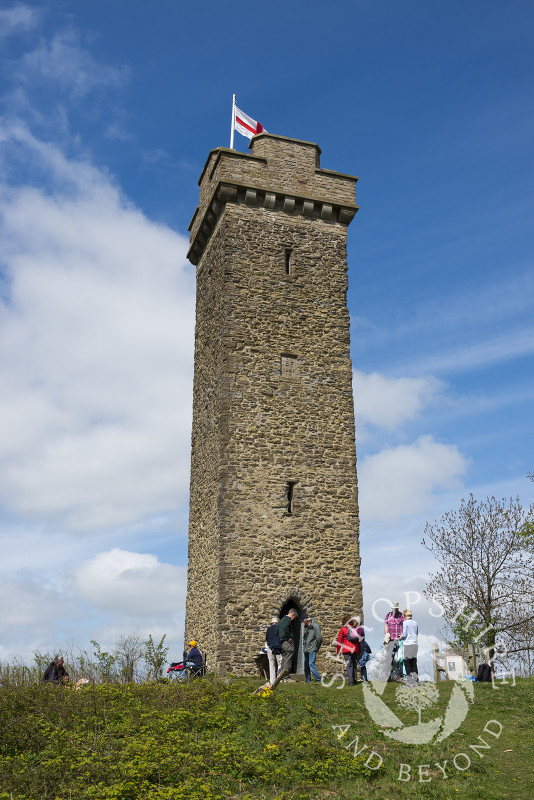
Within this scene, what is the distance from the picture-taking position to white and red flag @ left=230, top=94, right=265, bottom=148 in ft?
67.8

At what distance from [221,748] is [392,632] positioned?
5447mm

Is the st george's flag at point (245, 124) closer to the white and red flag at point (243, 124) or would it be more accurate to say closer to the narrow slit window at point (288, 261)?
the white and red flag at point (243, 124)

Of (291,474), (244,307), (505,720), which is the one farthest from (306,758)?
(244,307)

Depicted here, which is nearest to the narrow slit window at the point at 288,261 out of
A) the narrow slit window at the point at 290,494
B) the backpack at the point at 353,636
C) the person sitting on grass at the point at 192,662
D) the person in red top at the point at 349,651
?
the narrow slit window at the point at 290,494

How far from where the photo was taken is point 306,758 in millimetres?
9297

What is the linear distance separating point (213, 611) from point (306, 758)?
7657mm

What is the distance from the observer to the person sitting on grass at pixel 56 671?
44.6ft

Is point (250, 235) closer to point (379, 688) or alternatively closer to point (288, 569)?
point (288, 569)

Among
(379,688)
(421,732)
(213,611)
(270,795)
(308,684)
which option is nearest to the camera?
(270,795)

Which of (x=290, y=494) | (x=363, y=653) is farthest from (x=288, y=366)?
(x=363, y=653)

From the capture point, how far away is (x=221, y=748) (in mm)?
9359

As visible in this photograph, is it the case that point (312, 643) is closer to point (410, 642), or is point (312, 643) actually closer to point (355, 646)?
point (355, 646)

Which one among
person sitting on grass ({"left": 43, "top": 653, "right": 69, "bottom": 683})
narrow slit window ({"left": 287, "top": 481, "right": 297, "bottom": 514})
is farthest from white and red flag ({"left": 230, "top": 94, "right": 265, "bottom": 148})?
person sitting on grass ({"left": 43, "top": 653, "right": 69, "bottom": 683})

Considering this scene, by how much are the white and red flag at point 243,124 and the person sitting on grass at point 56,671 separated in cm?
1422
